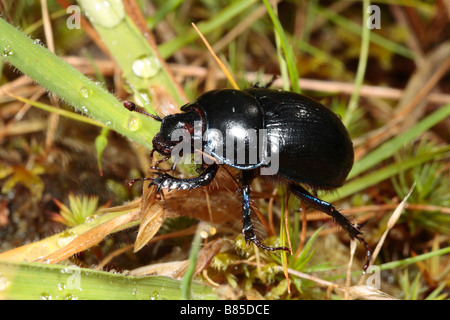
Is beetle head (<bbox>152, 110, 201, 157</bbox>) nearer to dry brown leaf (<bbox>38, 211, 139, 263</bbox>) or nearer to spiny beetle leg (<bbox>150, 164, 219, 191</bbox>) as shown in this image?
spiny beetle leg (<bbox>150, 164, 219, 191</bbox>)

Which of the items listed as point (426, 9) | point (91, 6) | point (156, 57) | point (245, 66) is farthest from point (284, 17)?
point (91, 6)

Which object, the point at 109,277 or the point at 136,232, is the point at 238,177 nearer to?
the point at 136,232

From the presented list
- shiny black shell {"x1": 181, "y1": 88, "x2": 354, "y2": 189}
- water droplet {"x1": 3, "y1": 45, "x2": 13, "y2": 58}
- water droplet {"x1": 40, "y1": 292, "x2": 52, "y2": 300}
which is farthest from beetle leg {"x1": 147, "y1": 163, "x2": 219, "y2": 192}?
water droplet {"x1": 3, "y1": 45, "x2": 13, "y2": 58}

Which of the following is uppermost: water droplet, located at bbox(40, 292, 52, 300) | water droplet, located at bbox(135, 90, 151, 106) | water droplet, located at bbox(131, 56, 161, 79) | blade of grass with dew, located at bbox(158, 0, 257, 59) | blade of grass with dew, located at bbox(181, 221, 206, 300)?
blade of grass with dew, located at bbox(158, 0, 257, 59)
